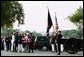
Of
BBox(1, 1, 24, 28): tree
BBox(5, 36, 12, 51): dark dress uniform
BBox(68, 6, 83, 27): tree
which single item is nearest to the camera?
BBox(5, 36, 12, 51): dark dress uniform

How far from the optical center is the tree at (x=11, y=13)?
4991cm

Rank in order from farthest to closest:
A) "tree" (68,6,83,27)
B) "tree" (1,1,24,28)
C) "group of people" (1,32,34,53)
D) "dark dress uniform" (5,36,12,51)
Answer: "tree" (68,6,83,27), "tree" (1,1,24,28), "dark dress uniform" (5,36,12,51), "group of people" (1,32,34,53)

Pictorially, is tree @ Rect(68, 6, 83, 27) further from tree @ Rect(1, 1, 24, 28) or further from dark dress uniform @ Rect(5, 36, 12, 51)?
dark dress uniform @ Rect(5, 36, 12, 51)

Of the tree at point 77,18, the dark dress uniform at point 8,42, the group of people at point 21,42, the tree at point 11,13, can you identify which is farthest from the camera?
the tree at point 77,18

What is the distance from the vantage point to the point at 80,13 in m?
68.4

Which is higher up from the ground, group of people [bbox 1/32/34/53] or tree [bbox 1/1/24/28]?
tree [bbox 1/1/24/28]

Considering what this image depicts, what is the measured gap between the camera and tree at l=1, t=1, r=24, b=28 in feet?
164

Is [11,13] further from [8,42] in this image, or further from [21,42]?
[21,42]

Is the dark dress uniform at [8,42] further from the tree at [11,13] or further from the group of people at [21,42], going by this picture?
the tree at [11,13]

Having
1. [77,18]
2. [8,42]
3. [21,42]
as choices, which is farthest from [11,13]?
[21,42]

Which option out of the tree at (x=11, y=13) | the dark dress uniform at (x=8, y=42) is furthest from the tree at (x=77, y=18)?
the dark dress uniform at (x=8, y=42)

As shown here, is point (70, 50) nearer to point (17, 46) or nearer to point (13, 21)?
point (17, 46)

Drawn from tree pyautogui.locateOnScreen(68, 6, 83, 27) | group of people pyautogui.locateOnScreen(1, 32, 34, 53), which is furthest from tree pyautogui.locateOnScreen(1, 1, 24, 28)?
group of people pyautogui.locateOnScreen(1, 32, 34, 53)

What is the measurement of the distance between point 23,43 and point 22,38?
44 cm
